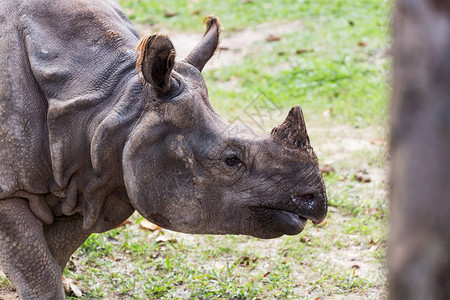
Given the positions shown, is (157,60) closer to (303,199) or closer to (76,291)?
(303,199)

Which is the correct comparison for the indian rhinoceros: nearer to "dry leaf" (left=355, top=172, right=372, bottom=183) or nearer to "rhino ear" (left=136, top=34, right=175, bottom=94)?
"rhino ear" (left=136, top=34, right=175, bottom=94)

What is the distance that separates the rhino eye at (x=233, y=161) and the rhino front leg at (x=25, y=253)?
1.21 meters

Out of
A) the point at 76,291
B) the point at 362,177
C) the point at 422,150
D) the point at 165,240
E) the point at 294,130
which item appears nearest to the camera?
the point at 422,150

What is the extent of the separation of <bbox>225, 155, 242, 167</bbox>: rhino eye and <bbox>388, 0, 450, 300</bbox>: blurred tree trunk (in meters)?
2.32

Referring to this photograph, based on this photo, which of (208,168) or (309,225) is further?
(309,225)

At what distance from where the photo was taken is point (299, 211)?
4.01 metres

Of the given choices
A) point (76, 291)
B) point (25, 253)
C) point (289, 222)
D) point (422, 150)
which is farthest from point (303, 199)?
point (422, 150)

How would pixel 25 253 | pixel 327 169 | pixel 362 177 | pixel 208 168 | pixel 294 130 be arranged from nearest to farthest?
pixel 294 130 → pixel 208 168 → pixel 25 253 → pixel 362 177 → pixel 327 169

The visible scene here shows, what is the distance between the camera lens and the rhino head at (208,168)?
3.99 meters

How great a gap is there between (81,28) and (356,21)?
7542 mm

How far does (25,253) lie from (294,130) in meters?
1.70

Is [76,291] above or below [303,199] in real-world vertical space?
below

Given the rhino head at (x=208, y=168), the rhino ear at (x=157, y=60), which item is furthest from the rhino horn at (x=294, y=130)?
the rhino ear at (x=157, y=60)

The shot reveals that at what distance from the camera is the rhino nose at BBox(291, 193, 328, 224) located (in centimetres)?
399
